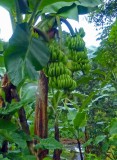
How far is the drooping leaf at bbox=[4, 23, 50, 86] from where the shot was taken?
103 cm

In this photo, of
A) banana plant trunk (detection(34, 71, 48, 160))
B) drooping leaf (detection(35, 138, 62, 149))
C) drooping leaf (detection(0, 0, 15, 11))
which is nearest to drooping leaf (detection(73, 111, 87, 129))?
banana plant trunk (detection(34, 71, 48, 160))

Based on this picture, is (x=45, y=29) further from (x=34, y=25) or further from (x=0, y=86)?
(x=0, y=86)

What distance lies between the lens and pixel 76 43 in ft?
3.61

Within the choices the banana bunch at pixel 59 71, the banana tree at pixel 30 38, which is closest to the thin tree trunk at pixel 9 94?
the banana tree at pixel 30 38

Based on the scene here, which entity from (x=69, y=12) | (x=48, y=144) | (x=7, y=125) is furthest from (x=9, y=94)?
(x=69, y=12)

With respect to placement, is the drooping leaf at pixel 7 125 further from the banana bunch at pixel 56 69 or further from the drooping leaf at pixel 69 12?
the drooping leaf at pixel 69 12

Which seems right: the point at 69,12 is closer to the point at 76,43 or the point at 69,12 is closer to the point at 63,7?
the point at 63,7

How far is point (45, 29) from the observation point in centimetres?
122

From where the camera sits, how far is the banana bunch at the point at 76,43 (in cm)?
110

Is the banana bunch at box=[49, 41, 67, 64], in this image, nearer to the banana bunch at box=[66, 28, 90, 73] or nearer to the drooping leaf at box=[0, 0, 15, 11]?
the banana bunch at box=[66, 28, 90, 73]

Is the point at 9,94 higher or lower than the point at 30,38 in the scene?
lower

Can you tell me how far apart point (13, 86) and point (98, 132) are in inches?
75.8

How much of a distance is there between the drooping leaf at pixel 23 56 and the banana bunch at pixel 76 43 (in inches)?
3.2

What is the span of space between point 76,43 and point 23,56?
17cm
